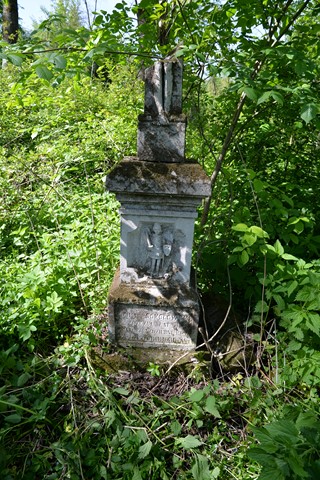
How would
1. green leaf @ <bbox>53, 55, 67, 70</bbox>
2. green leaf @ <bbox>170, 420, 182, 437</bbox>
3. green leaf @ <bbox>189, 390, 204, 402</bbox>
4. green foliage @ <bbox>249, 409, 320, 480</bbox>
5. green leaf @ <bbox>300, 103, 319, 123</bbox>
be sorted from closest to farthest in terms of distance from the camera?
1. green foliage @ <bbox>249, 409, 320, 480</bbox>
2. green leaf @ <bbox>53, 55, 67, 70</bbox>
3. green leaf @ <bbox>300, 103, 319, 123</bbox>
4. green leaf @ <bbox>170, 420, 182, 437</bbox>
5. green leaf @ <bbox>189, 390, 204, 402</bbox>

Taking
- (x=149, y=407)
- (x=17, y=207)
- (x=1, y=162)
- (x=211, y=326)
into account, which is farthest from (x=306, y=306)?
(x=1, y=162)

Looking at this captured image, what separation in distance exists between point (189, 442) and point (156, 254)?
1.14m

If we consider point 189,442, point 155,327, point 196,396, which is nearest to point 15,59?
point 155,327

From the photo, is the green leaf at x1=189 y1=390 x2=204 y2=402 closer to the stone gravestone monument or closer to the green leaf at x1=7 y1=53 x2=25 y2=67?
the stone gravestone monument

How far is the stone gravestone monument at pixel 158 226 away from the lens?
2.03m

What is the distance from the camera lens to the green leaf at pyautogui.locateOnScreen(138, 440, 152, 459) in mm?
1842

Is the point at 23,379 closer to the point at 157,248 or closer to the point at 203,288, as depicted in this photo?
the point at 157,248

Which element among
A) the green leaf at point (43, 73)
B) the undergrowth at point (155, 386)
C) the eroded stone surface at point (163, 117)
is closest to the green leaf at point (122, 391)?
the undergrowth at point (155, 386)

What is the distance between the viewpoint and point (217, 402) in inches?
84.6

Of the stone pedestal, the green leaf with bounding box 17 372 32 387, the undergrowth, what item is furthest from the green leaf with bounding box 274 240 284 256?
the green leaf with bounding box 17 372 32 387

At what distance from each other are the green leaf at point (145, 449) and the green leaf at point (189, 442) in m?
0.19

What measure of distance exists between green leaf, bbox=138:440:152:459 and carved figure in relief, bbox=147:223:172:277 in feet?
3.41

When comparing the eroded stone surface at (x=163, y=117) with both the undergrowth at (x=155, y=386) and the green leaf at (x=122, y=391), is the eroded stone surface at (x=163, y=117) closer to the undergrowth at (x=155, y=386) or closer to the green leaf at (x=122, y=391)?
the undergrowth at (x=155, y=386)

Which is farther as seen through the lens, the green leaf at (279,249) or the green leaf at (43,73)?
the green leaf at (279,249)
